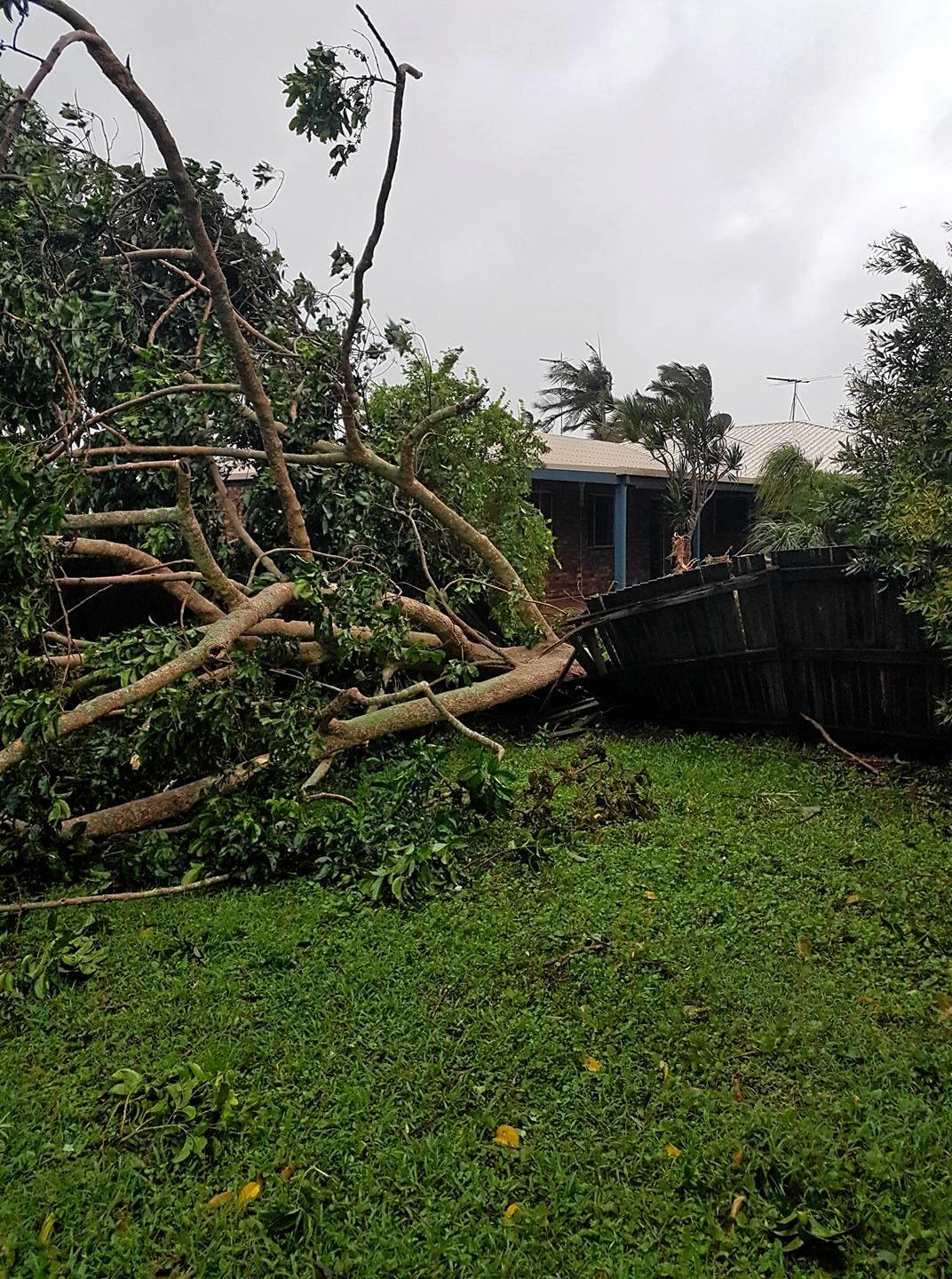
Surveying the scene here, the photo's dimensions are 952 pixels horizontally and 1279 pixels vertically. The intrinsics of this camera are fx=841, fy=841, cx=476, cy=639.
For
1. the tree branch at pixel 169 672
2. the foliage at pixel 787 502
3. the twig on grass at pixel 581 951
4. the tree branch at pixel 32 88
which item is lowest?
the twig on grass at pixel 581 951

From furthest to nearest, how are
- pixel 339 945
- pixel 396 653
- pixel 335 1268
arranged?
pixel 396 653
pixel 339 945
pixel 335 1268

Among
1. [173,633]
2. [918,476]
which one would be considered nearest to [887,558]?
[918,476]

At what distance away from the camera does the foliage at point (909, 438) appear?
4.68 metres

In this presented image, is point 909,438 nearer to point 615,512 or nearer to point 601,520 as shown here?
point 615,512

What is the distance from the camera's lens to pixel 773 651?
614 centimetres

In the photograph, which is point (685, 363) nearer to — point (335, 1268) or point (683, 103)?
point (683, 103)

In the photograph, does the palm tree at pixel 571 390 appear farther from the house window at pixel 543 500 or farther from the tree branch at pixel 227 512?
the tree branch at pixel 227 512

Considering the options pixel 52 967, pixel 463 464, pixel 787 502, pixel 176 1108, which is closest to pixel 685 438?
pixel 787 502

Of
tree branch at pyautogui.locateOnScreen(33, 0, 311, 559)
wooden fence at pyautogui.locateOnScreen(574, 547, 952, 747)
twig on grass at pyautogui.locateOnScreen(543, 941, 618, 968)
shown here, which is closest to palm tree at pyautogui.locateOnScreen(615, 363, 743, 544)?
wooden fence at pyautogui.locateOnScreen(574, 547, 952, 747)

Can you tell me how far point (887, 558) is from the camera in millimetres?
4957

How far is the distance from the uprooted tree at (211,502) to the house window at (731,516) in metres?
11.1

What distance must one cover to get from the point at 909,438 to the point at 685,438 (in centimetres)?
1053

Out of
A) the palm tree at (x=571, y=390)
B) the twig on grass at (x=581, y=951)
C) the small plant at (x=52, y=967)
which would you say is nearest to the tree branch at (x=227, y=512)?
the small plant at (x=52, y=967)

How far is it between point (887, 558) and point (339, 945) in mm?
3751
